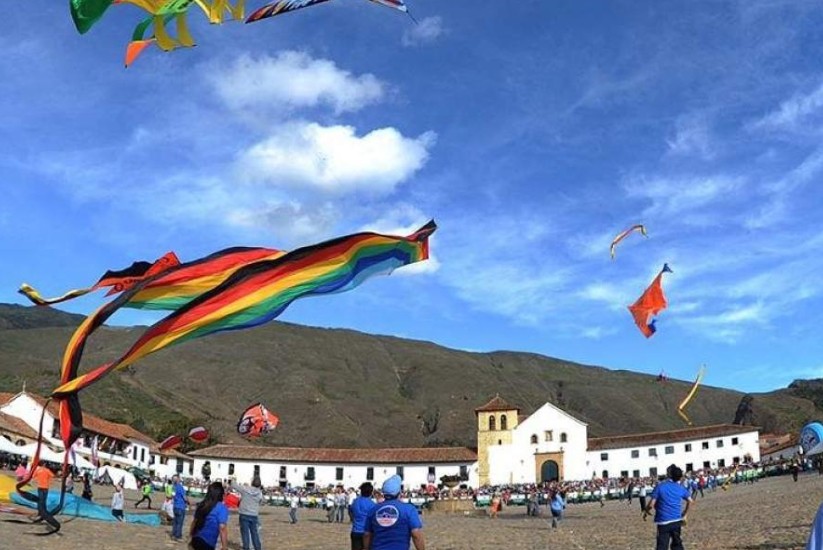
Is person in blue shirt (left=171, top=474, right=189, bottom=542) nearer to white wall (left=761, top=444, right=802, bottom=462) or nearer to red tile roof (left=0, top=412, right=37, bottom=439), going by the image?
red tile roof (left=0, top=412, right=37, bottom=439)

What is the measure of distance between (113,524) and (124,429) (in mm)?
64858

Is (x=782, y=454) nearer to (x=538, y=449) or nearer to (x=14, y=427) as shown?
(x=538, y=449)

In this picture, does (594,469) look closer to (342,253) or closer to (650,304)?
(650,304)

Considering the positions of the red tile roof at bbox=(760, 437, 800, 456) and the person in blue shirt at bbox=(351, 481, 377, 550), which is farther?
the red tile roof at bbox=(760, 437, 800, 456)

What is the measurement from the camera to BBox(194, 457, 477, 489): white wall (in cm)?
8206

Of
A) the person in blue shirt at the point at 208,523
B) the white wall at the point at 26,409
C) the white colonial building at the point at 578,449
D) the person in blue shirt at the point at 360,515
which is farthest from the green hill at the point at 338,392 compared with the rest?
the person in blue shirt at the point at 208,523

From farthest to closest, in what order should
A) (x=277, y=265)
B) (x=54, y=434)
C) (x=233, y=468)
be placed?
(x=233, y=468) < (x=54, y=434) < (x=277, y=265)

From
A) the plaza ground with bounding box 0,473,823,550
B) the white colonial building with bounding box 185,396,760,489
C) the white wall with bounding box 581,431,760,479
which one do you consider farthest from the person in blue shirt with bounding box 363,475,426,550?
the white wall with bounding box 581,431,760,479

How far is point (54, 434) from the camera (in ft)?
212

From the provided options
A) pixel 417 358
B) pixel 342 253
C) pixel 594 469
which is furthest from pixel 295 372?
pixel 342 253

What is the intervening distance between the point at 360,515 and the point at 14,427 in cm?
5875

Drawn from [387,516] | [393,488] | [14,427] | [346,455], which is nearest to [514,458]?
[346,455]

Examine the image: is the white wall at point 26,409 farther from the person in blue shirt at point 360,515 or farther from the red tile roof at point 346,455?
the person in blue shirt at point 360,515

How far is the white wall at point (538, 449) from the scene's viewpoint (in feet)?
273
